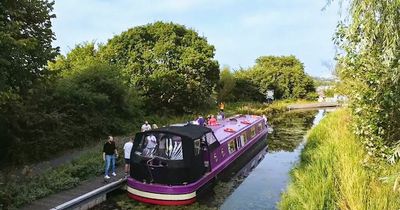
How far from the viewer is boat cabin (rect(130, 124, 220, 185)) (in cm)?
1216

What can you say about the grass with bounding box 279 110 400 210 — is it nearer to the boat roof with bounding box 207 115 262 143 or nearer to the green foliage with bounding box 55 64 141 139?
the boat roof with bounding box 207 115 262 143

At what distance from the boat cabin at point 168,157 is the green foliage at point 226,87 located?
36173mm

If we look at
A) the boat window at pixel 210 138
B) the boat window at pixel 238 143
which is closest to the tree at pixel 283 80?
the boat window at pixel 238 143

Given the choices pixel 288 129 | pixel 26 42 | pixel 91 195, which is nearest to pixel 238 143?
pixel 91 195

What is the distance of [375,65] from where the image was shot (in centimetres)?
973

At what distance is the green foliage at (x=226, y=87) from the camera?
49688 millimetres

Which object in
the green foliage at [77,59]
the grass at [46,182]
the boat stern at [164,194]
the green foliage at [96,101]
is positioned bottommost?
the boat stern at [164,194]

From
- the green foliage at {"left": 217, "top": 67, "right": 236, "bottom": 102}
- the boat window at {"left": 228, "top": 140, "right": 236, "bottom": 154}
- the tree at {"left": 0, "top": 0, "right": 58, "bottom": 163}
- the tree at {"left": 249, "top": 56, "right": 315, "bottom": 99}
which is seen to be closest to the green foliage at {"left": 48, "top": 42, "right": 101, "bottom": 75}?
the tree at {"left": 0, "top": 0, "right": 58, "bottom": 163}

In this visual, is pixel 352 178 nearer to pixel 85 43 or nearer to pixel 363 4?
pixel 363 4

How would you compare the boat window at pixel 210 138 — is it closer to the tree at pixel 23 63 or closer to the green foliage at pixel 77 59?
the tree at pixel 23 63

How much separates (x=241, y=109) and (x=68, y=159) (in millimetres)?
27489

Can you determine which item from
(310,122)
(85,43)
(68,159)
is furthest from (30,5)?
(310,122)

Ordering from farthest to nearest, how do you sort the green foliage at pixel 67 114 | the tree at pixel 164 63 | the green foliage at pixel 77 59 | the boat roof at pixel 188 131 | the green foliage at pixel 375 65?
the tree at pixel 164 63
the green foliage at pixel 77 59
the green foliage at pixel 67 114
the boat roof at pixel 188 131
the green foliage at pixel 375 65

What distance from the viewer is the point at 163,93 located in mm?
29688
